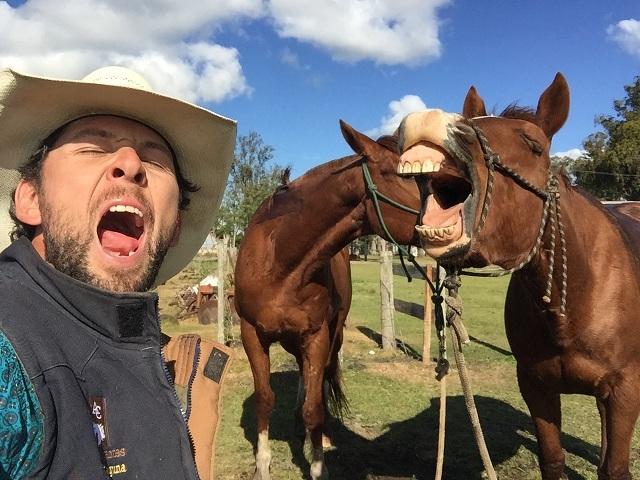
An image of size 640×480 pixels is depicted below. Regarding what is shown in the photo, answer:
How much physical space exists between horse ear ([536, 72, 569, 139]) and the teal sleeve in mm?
2068

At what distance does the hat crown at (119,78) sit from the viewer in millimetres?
1253

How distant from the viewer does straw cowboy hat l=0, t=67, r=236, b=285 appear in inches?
47.3

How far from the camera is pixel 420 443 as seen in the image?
4383 mm

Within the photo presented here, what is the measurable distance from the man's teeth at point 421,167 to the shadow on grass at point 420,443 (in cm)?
250

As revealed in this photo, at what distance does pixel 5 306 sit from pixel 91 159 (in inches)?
17.2

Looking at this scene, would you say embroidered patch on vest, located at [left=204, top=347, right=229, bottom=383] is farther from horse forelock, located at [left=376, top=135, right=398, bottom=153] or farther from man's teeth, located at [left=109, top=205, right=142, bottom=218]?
horse forelock, located at [left=376, top=135, right=398, bottom=153]

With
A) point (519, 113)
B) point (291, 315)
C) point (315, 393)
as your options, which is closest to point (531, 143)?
point (519, 113)

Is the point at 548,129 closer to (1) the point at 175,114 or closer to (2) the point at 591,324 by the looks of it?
(2) the point at 591,324

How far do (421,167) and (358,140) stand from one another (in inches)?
66.1

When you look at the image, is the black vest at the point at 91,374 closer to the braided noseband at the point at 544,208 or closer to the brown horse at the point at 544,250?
the brown horse at the point at 544,250

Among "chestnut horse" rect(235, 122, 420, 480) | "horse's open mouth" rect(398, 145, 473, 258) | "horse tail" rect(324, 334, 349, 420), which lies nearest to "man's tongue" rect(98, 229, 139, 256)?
"horse's open mouth" rect(398, 145, 473, 258)

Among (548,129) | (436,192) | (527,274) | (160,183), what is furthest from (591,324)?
(160,183)

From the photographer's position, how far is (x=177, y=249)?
200 cm

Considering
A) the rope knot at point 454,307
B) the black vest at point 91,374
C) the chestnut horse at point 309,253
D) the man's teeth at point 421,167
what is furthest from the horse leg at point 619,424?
the black vest at point 91,374
